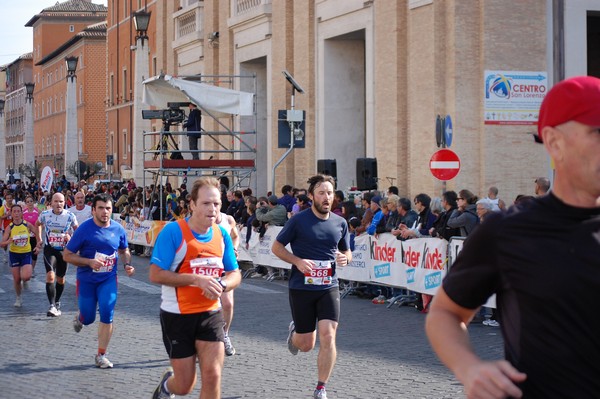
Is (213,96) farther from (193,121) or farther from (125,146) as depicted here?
(125,146)

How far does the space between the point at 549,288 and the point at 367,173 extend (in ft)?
69.7

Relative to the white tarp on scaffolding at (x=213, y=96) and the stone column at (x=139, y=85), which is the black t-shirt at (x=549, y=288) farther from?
the stone column at (x=139, y=85)

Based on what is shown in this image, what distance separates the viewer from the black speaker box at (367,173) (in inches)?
945

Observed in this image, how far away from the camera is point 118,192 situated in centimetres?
4306

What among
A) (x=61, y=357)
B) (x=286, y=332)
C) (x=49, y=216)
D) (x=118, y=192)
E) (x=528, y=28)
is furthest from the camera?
(x=118, y=192)

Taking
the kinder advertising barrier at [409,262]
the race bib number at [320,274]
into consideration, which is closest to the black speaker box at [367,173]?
the kinder advertising barrier at [409,262]

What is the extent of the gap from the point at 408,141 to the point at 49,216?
1186cm

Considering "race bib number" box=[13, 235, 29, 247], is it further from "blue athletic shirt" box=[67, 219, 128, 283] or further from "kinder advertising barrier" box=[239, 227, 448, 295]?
"blue athletic shirt" box=[67, 219, 128, 283]

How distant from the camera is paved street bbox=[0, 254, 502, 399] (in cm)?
1037

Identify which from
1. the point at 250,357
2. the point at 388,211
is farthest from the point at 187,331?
the point at 388,211

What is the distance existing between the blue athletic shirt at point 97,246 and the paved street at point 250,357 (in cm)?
95

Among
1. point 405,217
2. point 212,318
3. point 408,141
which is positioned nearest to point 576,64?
point 408,141

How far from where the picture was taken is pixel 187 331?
786cm

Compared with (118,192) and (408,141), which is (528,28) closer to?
(408,141)
